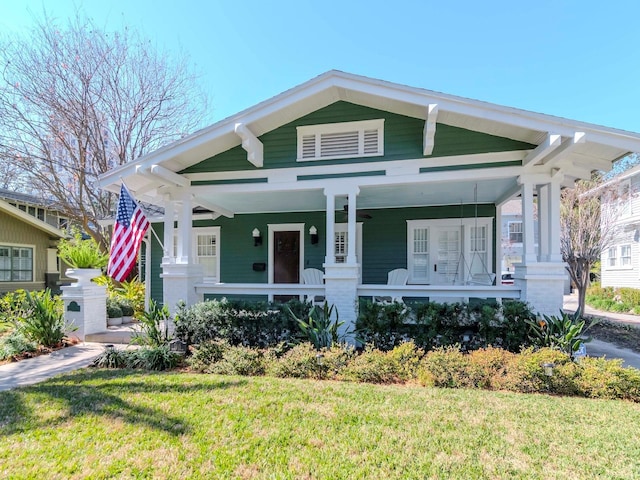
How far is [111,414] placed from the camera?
10.8ft

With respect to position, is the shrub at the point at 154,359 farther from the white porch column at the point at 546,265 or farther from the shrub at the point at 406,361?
the white porch column at the point at 546,265

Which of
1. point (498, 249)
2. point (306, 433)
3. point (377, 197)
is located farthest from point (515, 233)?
point (306, 433)

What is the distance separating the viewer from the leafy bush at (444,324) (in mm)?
4996

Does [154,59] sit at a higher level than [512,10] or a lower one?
higher

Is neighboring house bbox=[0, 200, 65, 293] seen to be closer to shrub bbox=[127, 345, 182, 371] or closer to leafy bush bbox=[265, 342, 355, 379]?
shrub bbox=[127, 345, 182, 371]

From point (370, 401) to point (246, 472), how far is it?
1.60 metres

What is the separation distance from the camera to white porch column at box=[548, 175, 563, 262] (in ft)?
17.6

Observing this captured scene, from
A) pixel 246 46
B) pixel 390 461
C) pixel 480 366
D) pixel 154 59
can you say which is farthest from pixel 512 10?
pixel 154 59

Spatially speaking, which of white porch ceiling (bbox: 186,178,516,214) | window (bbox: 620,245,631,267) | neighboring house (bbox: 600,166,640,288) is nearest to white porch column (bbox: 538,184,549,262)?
white porch ceiling (bbox: 186,178,516,214)

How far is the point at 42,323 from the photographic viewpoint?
5.98 meters

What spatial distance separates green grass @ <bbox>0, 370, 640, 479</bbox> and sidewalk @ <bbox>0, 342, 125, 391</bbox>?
736mm

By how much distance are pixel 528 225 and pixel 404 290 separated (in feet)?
7.34

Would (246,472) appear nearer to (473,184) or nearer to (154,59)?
(473,184)

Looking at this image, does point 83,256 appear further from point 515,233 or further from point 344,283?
point 515,233
